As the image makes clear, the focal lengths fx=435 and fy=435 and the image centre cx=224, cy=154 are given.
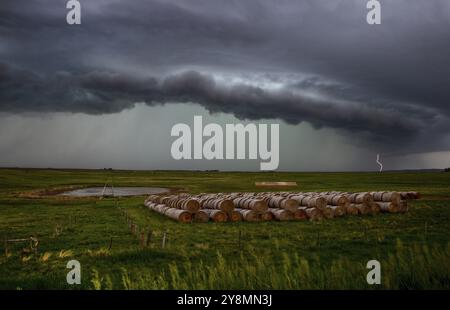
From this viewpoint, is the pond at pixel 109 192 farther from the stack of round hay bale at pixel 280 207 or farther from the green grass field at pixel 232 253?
the stack of round hay bale at pixel 280 207

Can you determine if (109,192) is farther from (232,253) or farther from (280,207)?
(232,253)

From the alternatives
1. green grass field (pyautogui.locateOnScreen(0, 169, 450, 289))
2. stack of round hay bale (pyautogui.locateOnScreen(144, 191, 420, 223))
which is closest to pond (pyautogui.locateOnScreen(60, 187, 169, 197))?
green grass field (pyautogui.locateOnScreen(0, 169, 450, 289))

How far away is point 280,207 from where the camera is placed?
31.7 meters

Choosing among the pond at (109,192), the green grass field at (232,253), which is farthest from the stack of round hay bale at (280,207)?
the pond at (109,192)

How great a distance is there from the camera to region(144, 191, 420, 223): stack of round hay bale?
99.9ft

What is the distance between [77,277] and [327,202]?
24719 mm

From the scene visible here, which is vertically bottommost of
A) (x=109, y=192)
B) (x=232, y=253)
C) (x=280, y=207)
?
(x=232, y=253)

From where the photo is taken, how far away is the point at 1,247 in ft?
68.4

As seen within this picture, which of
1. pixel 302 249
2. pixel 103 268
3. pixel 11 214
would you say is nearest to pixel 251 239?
pixel 302 249

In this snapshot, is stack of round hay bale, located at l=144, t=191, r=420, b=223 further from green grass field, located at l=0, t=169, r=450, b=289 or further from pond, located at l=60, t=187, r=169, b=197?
pond, located at l=60, t=187, r=169, b=197

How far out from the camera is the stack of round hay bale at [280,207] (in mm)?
30438

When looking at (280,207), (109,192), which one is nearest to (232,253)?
(280,207)

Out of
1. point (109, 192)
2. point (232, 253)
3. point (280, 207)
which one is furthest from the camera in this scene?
point (109, 192)
